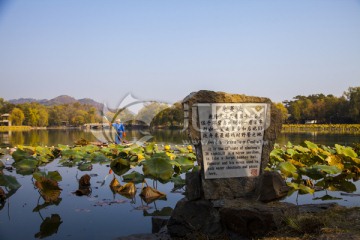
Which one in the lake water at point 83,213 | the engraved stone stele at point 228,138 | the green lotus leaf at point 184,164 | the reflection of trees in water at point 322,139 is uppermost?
the engraved stone stele at point 228,138

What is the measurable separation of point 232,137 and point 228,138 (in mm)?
71

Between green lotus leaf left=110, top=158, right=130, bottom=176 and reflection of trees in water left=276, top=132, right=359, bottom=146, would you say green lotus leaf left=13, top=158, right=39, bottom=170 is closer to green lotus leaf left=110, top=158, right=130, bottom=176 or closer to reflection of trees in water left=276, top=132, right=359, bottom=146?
green lotus leaf left=110, top=158, right=130, bottom=176

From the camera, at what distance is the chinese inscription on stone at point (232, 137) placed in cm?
539

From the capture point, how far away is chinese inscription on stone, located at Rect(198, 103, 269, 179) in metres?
5.39

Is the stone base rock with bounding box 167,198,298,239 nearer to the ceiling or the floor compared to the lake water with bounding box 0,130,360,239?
nearer to the ceiling

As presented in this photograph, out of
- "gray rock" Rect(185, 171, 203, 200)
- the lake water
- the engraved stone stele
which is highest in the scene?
the engraved stone stele

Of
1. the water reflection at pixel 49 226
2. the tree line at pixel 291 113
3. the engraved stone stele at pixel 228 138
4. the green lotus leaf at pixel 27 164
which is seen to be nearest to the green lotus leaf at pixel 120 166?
the green lotus leaf at pixel 27 164

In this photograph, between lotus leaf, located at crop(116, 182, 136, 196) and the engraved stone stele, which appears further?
lotus leaf, located at crop(116, 182, 136, 196)

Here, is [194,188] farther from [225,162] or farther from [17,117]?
[17,117]

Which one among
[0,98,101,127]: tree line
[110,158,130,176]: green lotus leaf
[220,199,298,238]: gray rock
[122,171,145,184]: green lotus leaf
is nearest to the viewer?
[220,199,298,238]: gray rock

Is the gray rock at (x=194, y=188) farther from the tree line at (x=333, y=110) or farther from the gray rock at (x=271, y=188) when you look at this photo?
the tree line at (x=333, y=110)

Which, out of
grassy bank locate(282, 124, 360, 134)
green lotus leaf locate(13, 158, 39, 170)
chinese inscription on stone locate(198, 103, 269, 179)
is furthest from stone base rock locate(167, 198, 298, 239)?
grassy bank locate(282, 124, 360, 134)

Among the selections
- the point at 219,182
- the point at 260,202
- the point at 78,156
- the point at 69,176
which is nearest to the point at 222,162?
the point at 219,182

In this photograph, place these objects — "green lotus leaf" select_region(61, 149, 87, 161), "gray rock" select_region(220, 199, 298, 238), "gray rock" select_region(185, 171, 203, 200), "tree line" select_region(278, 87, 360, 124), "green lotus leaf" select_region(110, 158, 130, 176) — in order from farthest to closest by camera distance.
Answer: "tree line" select_region(278, 87, 360, 124) < "green lotus leaf" select_region(61, 149, 87, 161) < "green lotus leaf" select_region(110, 158, 130, 176) < "gray rock" select_region(185, 171, 203, 200) < "gray rock" select_region(220, 199, 298, 238)
